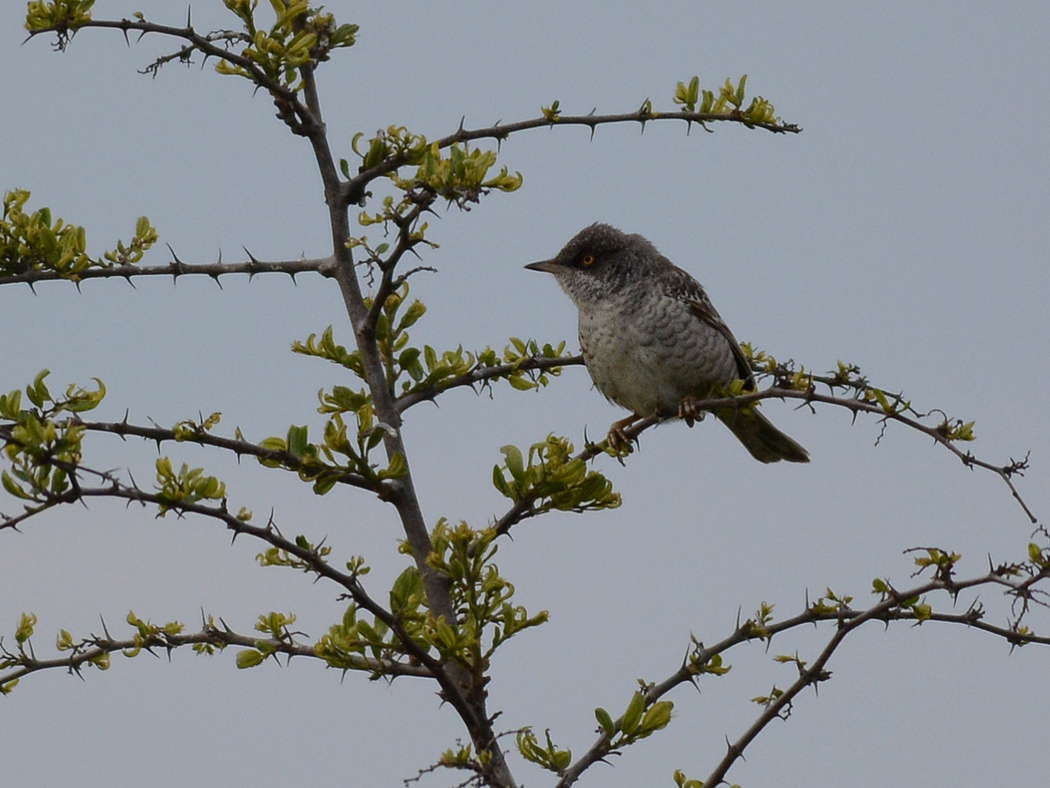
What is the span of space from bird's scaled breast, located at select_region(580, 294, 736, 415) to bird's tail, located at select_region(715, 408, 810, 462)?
2.02ft

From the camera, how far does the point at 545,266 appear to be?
764 cm

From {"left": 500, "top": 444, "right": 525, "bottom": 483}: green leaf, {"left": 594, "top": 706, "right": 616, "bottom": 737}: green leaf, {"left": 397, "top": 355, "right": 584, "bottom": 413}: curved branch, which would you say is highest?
{"left": 397, "top": 355, "right": 584, "bottom": 413}: curved branch

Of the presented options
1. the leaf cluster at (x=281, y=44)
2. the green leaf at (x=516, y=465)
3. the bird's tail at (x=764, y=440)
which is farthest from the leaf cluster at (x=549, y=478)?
the bird's tail at (x=764, y=440)

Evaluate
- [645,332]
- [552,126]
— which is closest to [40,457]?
[552,126]

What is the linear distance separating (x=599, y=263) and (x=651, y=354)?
876 mm

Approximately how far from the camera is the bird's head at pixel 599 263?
7145 mm

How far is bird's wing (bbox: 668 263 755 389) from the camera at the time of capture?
7.09 meters

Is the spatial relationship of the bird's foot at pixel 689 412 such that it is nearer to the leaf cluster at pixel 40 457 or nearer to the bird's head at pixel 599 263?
the bird's head at pixel 599 263

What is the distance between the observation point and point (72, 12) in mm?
4516

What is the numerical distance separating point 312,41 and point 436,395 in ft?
4.65

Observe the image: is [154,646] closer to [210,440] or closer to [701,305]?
[210,440]

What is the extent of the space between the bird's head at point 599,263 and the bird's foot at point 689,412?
74cm

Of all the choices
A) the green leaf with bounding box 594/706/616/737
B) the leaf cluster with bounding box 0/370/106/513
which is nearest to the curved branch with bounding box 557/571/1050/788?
the green leaf with bounding box 594/706/616/737

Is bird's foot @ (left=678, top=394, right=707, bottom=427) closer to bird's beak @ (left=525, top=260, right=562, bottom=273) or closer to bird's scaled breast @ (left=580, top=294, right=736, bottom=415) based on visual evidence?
bird's scaled breast @ (left=580, top=294, right=736, bottom=415)
